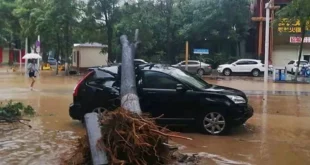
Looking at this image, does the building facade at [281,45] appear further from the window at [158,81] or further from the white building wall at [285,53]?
the window at [158,81]

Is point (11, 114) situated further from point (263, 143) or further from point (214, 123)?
point (263, 143)

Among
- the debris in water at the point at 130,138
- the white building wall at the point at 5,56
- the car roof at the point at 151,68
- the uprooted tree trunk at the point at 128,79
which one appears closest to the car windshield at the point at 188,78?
the car roof at the point at 151,68

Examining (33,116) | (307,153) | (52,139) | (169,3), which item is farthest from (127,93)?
(169,3)

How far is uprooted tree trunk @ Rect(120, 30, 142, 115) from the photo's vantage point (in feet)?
24.1

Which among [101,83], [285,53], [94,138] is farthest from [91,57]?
[94,138]

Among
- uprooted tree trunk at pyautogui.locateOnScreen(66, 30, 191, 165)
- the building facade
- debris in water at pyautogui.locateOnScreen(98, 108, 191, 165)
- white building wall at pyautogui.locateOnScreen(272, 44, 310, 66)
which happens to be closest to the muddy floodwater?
uprooted tree trunk at pyautogui.locateOnScreen(66, 30, 191, 165)

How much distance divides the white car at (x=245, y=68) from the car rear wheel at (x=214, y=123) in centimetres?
2759

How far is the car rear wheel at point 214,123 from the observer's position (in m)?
9.11

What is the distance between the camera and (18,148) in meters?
7.68

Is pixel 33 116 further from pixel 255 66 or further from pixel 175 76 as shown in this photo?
pixel 255 66

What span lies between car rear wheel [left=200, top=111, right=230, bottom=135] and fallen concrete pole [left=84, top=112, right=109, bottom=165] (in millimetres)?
3440

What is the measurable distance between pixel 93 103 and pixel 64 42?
3250 centimetres

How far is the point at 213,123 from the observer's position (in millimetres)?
9148

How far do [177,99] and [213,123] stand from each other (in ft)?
2.95
